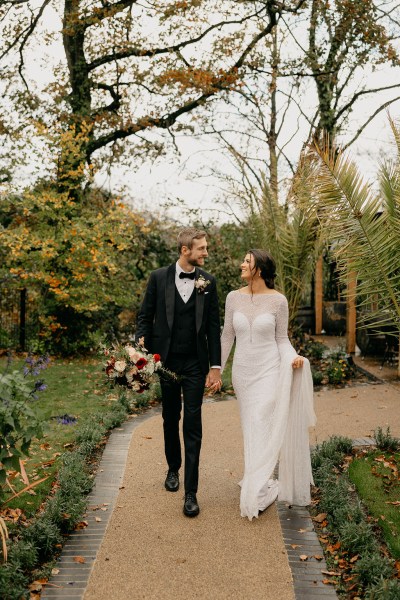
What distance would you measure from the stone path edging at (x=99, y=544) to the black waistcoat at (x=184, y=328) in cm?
140

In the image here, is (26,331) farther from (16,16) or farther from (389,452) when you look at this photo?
(389,452)

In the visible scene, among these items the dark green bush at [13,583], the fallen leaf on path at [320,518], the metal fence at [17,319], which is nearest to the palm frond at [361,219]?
the fallen leaf on path at [320,518]

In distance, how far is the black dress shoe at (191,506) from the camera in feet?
16.9

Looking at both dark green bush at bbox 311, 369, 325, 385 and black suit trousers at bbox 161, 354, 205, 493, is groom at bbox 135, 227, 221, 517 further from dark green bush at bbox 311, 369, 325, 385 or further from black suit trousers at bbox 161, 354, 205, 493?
dark green bush at bbox 311, 369, 325, 385

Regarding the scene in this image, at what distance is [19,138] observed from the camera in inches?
541

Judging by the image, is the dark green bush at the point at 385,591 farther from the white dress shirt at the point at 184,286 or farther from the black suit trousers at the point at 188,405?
the white dress shirt at the point at 184,286

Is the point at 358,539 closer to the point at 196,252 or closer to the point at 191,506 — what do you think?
the point at 191,506

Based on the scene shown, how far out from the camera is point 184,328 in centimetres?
542

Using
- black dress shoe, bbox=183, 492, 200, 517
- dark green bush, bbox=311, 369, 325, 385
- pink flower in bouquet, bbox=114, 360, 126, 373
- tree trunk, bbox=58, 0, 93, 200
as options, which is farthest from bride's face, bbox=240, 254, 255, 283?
tree trunk, bbox=58, 0, 93, 200

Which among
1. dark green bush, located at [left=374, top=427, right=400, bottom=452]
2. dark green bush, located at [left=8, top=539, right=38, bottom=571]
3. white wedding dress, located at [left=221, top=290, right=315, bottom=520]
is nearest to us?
dark green bush, located at [left=8, top=539, right=38, bottom=571]

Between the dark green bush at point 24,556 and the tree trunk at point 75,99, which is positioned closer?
the dark green bush at point 24,556

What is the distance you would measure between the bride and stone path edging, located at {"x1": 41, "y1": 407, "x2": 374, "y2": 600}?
0.25m

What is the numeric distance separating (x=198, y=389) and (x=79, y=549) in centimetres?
153

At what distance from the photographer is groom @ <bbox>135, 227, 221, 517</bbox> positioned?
5320mm
